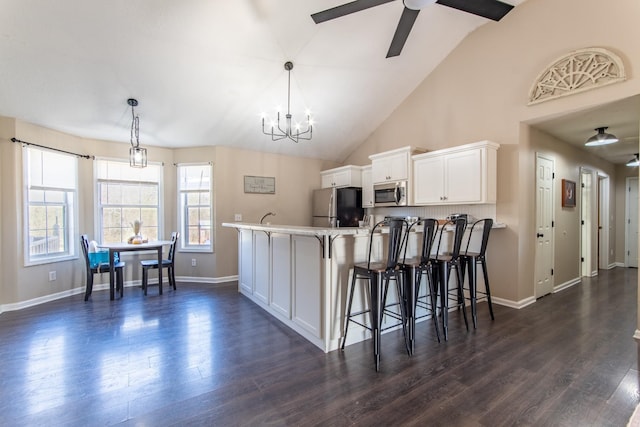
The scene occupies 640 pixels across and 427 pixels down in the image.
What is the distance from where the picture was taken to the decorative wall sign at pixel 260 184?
5675 millimetres

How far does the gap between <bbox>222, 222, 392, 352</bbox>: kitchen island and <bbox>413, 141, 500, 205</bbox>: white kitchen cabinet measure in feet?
5.93

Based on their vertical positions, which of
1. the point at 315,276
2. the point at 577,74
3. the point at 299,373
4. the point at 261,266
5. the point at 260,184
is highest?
the point at 577,74

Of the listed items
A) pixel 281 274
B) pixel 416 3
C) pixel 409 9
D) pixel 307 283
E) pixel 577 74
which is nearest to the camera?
pixel 416 3

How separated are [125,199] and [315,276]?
4.20 meters

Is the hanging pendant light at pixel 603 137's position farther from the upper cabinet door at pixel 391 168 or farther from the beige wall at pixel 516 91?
the upper cabinet door at pixel 391 168

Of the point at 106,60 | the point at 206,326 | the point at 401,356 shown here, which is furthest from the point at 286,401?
the point at 106,60

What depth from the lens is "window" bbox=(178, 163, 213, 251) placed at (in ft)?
18.0

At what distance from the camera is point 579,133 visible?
4.26 metres

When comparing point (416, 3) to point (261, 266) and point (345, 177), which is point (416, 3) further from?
point (345, 177)

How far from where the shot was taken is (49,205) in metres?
4.35

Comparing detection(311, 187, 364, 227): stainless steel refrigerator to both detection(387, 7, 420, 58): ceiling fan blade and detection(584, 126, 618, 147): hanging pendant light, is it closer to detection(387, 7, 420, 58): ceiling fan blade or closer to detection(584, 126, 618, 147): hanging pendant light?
detection(387, 7, 420, 58): ceiling fan blade

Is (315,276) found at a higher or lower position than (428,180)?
lower

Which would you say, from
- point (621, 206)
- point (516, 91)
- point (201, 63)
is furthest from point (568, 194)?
point (201, 63)

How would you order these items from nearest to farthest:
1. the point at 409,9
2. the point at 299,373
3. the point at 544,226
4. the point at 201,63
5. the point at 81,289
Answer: the point at 299,373
the point at 409,9
the point at 201,63
the point at 544,226
the point at 81,289
